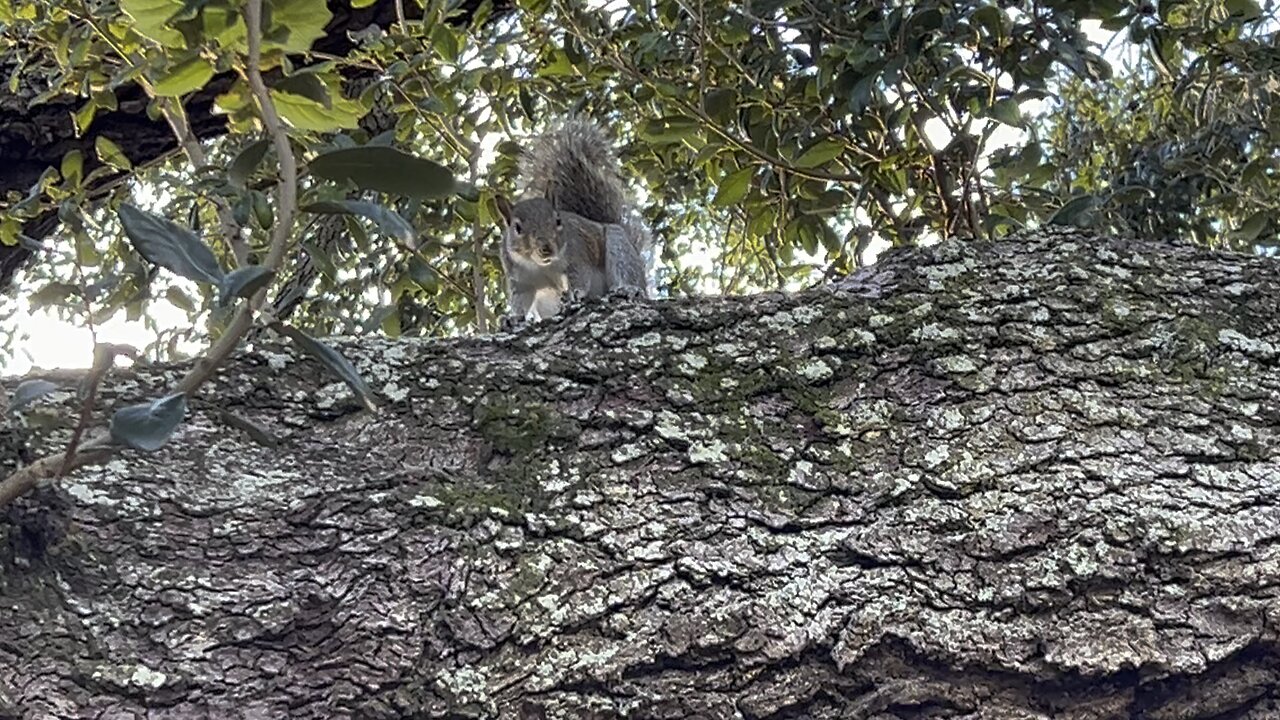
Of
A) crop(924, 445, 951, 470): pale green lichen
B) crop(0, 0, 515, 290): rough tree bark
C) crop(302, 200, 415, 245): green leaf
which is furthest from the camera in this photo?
crop(0, 0, 515, 290): rough tree bark

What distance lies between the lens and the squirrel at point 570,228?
3.01 metres

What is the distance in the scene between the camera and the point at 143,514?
3.21 ft

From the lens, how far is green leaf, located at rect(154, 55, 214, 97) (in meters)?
0.96

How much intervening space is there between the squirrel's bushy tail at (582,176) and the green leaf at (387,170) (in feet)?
6.85

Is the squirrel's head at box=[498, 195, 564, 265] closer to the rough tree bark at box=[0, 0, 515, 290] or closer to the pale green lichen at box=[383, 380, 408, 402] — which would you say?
the rough tree bark at box=[0, 0, 515, 290]

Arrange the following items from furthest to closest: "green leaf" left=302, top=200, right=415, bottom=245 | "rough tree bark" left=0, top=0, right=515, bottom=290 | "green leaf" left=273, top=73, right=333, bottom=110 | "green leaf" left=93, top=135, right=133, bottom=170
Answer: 1. "rough tree bark" left=0, top=0, right=515, bottom=290
2. "green leaf" left=93, top=135, right=133, bottom=170
3. "green leaf" left=273, top=73, right=333, bottom=110
4. "green leaf" left=302, top=200, right=415, bottom=245

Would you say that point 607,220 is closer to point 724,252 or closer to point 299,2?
point 724,252

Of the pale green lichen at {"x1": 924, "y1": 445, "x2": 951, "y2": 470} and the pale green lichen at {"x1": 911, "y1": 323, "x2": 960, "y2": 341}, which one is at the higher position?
the pale green lichen at {"x1": 911, "y1": 323, "x2": 960, "y2": 341}

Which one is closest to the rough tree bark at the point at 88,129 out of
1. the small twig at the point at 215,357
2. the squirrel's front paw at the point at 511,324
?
the squirrel's front paw at the point at 511,324

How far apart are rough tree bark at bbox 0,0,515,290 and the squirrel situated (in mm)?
652

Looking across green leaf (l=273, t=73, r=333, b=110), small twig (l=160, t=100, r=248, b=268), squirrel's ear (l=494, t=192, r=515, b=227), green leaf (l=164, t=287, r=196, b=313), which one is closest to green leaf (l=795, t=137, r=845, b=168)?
squirrel's ear (l=494, t=192, r=515, b=227)

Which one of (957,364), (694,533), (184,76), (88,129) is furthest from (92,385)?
(88,129)

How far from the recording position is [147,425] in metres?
0.73

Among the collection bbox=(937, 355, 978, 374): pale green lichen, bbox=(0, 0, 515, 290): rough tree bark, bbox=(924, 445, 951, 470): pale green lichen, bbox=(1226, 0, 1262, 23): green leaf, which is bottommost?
bbox=(924, 445, 951, 470): pale green lichen
